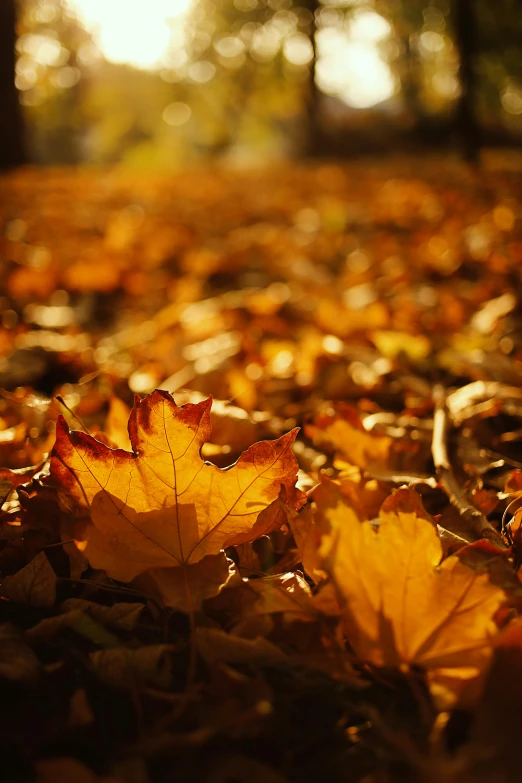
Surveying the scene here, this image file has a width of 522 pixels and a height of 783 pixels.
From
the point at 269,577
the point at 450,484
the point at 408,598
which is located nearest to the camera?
the point at 408,598

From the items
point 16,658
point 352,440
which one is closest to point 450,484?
point 352,440

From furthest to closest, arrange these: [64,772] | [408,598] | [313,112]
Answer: [313,112] < [408,598] < [64,772]

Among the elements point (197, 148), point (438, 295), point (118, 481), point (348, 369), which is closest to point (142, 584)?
point (118, 481)

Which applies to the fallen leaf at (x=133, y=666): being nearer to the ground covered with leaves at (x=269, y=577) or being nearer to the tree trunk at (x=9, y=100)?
the ground covered with leaves at (x=269, y=577)

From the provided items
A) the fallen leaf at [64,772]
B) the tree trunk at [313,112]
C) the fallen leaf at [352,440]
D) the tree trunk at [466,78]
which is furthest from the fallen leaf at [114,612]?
the tree trunk at [313,112]

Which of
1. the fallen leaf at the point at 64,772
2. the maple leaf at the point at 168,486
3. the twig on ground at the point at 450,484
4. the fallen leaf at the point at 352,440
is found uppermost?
the maple leaf at the point at 168,486

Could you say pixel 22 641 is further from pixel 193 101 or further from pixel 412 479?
pixel 193 101

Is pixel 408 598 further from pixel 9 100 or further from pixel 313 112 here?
pixel 313 112
